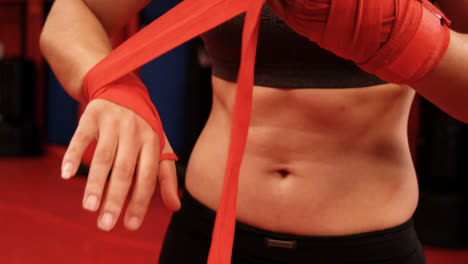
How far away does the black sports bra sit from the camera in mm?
636

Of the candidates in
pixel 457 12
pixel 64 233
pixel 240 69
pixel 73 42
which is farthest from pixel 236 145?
pixel 64 233

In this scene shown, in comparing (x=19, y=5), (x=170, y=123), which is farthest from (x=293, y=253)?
(x=19, y=5)

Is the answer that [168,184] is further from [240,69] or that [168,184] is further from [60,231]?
[60,231]

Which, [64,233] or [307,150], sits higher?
[307,150]

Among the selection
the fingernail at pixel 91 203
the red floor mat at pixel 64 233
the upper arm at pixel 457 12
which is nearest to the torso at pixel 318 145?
the upper arm at pixel 457 12

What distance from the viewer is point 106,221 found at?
380 mm

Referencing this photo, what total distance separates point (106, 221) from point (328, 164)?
1.27 ft

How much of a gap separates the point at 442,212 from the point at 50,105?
179 inches

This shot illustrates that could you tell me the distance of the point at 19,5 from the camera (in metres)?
5.32

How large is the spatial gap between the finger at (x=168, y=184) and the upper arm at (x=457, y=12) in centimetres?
45

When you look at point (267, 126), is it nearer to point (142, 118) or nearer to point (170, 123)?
point (142, 118)

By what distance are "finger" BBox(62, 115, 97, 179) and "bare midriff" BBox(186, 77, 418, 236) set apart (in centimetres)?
33

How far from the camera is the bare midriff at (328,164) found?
2.13 ft

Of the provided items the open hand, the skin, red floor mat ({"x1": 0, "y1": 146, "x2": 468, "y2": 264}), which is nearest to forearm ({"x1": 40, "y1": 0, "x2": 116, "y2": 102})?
the skin
